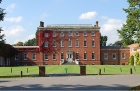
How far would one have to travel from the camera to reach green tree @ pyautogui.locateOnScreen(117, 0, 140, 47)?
18.6m

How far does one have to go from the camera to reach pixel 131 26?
18.9m

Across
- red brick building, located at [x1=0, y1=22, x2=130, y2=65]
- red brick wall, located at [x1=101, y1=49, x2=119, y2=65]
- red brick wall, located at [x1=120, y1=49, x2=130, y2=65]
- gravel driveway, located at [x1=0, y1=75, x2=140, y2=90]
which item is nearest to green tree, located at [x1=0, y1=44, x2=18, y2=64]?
red brick building, located at [x1=0, y1=22, x2=130, y2=65]

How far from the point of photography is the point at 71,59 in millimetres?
65125

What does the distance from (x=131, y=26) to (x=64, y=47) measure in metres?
47.7

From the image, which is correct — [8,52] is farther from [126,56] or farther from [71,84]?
[71,84]

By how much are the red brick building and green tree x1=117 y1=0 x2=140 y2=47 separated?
4606cm

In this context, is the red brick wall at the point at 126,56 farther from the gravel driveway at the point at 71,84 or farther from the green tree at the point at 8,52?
the gravel driveway at the point at 71,84

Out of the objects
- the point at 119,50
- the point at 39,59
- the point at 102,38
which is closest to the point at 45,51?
the point at 39,59

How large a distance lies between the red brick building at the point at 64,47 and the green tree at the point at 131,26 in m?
46.1

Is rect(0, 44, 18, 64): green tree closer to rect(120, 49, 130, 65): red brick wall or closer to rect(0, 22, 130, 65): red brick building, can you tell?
rect(0, 22, 130, 65): red brick building

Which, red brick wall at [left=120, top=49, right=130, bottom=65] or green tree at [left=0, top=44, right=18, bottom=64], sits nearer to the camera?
green tree at [left=0, top=44, right=18, bottom=64]

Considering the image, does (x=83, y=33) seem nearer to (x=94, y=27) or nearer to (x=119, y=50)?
(x=94, y=27)

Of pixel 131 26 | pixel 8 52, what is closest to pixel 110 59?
pixel 8 52

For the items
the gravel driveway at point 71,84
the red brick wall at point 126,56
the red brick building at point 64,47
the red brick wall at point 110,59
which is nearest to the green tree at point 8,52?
the red brick building at point 64,47
